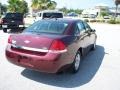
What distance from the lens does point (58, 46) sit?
528cm

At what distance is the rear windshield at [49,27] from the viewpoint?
6.18m

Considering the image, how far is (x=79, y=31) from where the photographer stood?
6723mm

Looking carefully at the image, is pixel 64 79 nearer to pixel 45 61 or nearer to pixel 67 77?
pixel 67 77

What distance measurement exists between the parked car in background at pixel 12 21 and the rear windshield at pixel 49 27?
11289mm

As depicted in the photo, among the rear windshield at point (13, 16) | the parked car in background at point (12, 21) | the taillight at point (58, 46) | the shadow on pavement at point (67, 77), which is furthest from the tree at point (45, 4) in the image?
the taillight at point (58, 46)

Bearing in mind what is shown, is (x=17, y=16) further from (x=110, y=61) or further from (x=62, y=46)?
(x=62, y=46)

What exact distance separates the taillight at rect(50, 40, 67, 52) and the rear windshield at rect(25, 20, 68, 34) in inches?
31.0

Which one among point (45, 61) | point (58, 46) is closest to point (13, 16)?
point (58, 46)

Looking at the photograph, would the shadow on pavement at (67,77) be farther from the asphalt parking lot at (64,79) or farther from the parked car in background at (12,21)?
the parked car in background at (12,21)

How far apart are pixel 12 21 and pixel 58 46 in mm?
13176

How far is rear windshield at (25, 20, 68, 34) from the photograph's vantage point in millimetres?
6184

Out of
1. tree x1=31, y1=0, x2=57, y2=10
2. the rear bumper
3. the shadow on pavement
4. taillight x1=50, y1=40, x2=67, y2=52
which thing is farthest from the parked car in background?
tree x1=31, y1=0, x2=57, y2=10

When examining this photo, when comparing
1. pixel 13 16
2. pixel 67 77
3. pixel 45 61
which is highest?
pixel 13 16

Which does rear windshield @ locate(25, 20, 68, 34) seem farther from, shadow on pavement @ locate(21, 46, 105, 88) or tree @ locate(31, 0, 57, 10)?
→ tree @ locate(31, 0, 57, 10)
